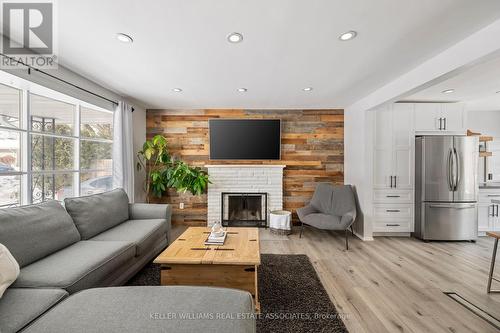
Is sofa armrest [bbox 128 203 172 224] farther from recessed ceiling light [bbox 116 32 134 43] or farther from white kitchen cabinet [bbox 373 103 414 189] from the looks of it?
white kitchen cabinet [bbox 373 103 414 189]

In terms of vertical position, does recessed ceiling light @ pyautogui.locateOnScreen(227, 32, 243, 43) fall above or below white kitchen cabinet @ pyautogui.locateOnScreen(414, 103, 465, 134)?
above

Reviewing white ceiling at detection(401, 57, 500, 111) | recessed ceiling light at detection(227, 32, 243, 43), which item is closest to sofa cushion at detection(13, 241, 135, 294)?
recessed ceiling light at detection(227, 32, 243, 43)

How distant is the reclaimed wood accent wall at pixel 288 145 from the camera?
14.0 feet

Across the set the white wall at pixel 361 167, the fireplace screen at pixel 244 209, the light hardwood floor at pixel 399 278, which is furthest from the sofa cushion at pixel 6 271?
the white wall at pixel 361 167

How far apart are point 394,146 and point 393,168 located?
0.37m

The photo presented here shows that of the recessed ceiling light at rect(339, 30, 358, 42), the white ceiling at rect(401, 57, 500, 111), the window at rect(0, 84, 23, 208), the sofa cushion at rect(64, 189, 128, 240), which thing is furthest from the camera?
the white ceiling at rect(401, 57, 500, 111)

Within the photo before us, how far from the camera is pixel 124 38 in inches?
71.8

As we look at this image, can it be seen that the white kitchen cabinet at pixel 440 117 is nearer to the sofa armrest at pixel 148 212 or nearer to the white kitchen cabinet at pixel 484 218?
the white kitchen cabinet at pixel 484 218

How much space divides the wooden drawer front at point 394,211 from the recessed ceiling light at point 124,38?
4051 millimetres

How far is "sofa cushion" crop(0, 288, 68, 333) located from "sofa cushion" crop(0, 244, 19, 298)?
0.06 m

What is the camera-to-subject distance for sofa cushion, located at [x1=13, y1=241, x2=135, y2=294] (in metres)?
1.46

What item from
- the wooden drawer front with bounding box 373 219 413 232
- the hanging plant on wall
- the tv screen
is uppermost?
the tv screen

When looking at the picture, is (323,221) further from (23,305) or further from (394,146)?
(23,305)

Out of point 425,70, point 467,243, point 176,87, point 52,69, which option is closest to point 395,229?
point 467,243
